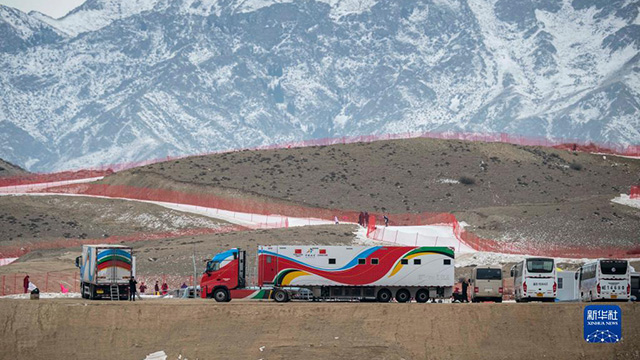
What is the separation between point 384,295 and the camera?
203 ft

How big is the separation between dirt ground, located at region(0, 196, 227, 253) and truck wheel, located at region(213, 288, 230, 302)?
49.4 meters

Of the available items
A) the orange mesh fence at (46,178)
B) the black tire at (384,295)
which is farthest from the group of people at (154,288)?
the orange mesh fence at (46,178)

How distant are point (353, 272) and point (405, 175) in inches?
3079

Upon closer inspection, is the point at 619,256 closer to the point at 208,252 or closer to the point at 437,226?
the point at 437,226

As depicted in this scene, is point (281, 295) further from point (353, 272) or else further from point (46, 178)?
point (46, 178)

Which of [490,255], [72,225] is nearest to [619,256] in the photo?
[490,255]

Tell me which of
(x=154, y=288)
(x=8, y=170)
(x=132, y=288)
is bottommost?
(x=154, y=288)

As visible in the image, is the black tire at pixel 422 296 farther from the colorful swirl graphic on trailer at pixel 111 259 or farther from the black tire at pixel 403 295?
the colorful swirl graphic on trailer at pixel 111 259

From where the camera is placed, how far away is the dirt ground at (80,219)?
11175 centimetres

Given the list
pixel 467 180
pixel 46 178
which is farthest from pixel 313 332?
pixel 46 178

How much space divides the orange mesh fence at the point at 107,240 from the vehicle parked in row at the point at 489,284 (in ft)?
148

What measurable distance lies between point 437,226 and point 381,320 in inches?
2067

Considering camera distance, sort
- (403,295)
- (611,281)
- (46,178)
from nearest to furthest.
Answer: (611,281), (403,295), (46,178)

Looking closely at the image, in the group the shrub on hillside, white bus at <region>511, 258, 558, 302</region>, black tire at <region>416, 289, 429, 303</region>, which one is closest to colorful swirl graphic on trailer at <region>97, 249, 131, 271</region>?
black tire at <region>416, 289, 429, 303</region>
